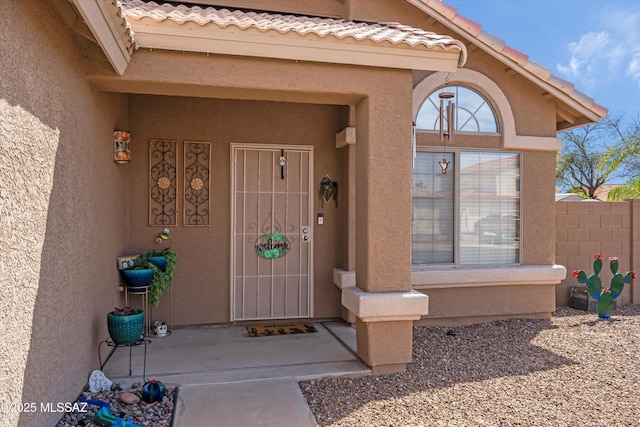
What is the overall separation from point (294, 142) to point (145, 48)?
354 cm

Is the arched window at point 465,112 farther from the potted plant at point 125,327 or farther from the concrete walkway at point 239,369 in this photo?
the potted plant at point 125,327

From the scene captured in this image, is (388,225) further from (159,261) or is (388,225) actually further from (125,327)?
(159,261)

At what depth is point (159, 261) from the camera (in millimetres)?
7227

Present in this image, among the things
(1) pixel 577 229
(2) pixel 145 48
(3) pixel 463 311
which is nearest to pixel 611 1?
(1) pixel 577 229

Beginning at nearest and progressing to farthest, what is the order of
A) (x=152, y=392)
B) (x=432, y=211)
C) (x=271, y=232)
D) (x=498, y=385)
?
(x=152, y=392) → (x=498, y=385) → (x=271, y=232) → (x=432, y=211)

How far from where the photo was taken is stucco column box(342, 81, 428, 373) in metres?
5.92

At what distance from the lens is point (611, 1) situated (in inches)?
2117

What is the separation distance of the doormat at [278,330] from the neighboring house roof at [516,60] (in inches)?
224

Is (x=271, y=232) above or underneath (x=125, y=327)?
above

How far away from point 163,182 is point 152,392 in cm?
385

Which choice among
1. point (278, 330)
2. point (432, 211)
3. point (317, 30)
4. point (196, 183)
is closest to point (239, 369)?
point (278, 330)

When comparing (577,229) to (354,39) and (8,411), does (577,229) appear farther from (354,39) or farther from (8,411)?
(8,411)

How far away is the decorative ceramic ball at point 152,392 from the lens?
5.04m

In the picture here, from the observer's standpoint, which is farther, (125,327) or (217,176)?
(217,176)
